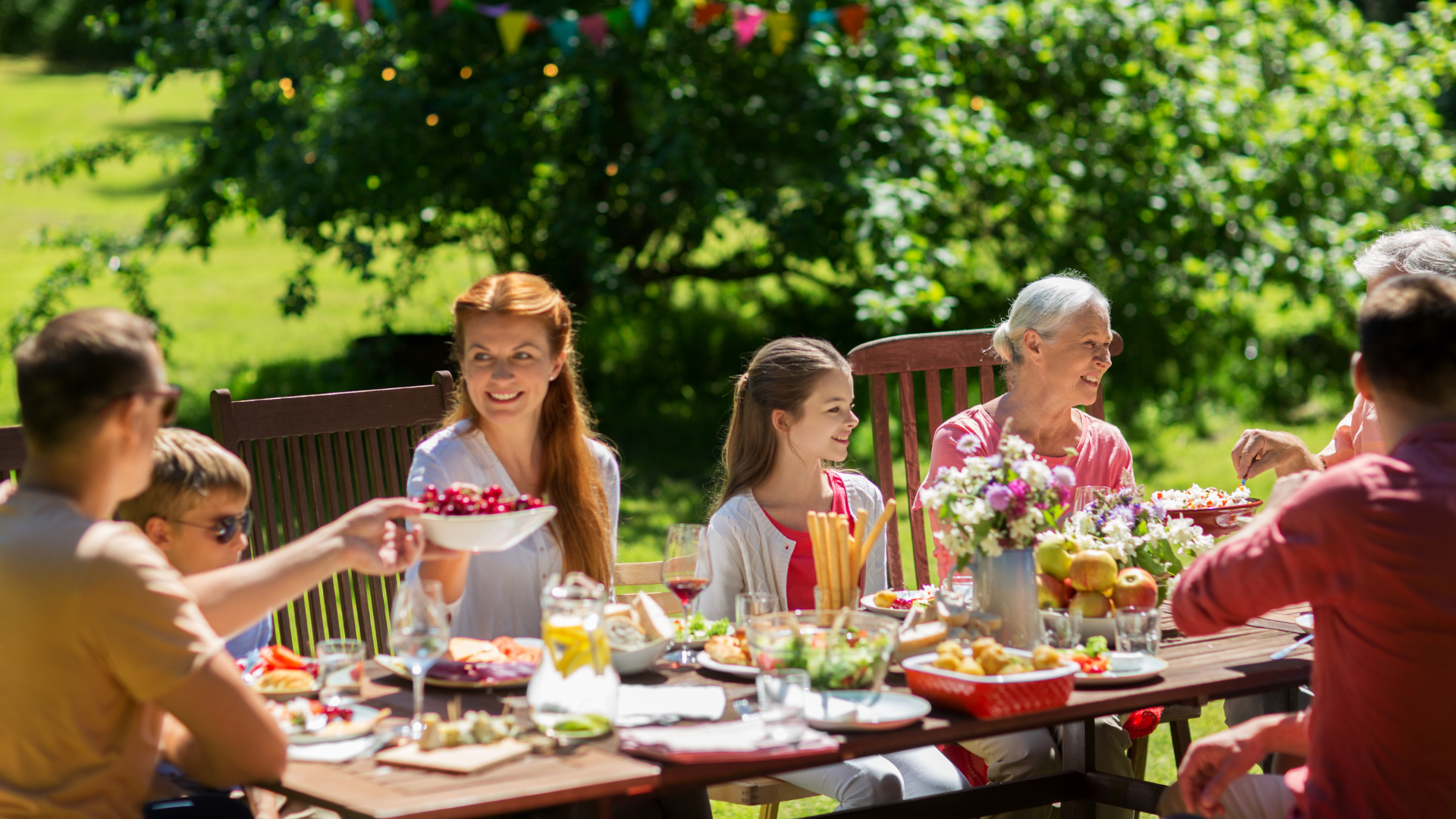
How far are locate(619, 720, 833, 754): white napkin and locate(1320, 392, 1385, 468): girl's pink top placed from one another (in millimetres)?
2163

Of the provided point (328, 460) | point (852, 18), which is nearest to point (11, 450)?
point (328, 460)

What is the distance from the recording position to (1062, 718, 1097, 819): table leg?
3.42 metres

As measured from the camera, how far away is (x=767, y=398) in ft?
12.7

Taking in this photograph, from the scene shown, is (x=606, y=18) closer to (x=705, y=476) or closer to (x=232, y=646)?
(x=705, y=476)

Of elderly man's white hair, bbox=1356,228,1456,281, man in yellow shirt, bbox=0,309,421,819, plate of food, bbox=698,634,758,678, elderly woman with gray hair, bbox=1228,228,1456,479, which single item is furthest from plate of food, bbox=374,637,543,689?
elderly man's white hair, bbox=1356,228,1456,281

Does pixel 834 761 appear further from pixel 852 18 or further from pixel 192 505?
pixel 852 18

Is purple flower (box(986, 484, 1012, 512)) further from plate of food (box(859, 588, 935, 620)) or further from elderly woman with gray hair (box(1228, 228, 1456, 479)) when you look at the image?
elderly woman with gray hair (box(1228, 228, 1456, 479))

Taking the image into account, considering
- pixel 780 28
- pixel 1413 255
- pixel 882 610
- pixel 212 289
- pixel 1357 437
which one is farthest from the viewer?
pixel 212 289

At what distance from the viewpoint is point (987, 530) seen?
2.77m

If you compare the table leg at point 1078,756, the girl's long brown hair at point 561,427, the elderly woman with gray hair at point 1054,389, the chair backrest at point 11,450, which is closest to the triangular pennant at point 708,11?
the elderly woman with gray hair at point 1054,389

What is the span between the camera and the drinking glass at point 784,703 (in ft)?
7.36

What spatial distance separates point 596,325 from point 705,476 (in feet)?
8.88

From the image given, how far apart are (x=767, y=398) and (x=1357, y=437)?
1694mm

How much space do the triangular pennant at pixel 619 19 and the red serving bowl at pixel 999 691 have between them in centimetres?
595
